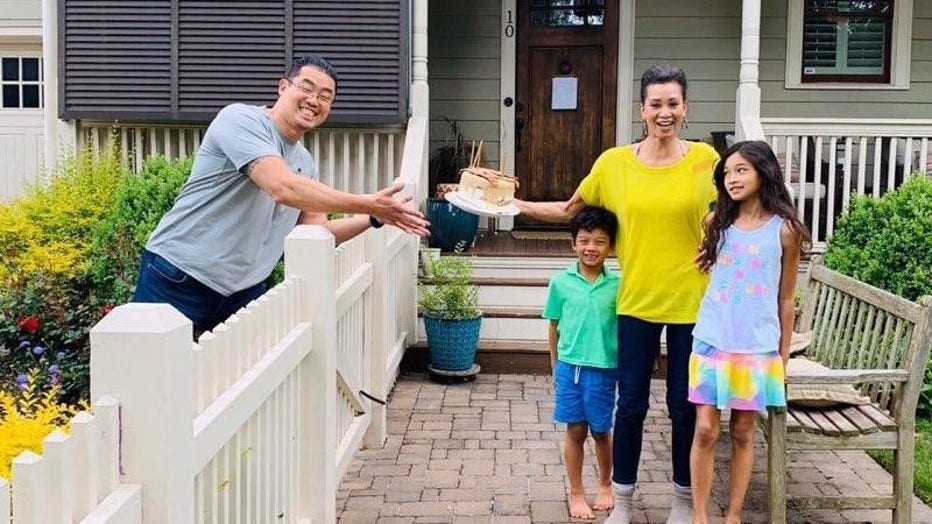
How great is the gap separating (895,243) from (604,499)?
9.06 ft

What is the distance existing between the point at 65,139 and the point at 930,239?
6.12m

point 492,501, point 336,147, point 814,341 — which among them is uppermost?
point 336,147

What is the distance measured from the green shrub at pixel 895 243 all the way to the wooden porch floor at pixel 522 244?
2113 mm

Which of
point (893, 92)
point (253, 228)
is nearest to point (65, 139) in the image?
point (253, 228)

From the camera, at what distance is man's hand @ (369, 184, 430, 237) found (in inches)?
123

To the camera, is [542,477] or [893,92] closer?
[542,477]

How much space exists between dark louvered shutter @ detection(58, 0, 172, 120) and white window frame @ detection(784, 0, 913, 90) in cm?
541

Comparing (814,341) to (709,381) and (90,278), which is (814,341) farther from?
(90,278)

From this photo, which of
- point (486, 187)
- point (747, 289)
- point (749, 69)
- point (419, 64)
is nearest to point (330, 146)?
point (419, 64)

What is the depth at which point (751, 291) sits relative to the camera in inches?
136

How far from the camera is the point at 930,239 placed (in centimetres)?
561

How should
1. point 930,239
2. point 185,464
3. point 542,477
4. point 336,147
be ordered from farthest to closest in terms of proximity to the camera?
point 336,147 < point 930,239 < point 542,477 < point 185,464

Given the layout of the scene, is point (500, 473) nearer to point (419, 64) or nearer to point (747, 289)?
point (747, 289)

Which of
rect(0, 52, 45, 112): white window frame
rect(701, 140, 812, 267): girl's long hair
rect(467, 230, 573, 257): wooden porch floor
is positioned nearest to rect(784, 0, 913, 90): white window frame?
rect(467, 230, 573, 257): wooden porch floor
